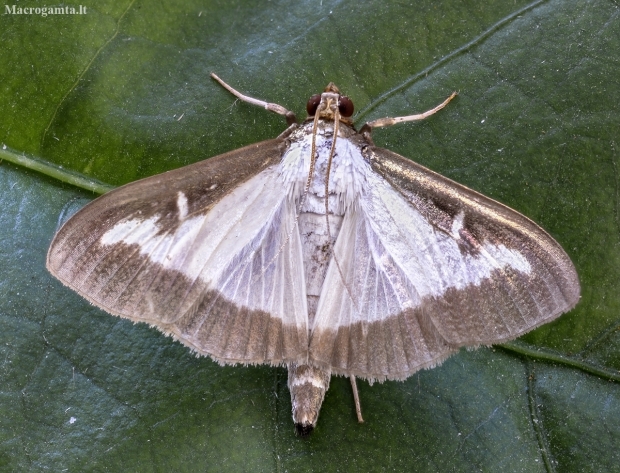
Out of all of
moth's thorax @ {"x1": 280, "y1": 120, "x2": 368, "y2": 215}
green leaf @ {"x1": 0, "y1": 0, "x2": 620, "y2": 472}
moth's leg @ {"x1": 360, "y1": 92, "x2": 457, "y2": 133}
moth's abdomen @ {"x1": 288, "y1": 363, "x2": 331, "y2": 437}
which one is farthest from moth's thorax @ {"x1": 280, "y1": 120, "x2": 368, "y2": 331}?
green leaf @ {"x1": 0, "y1": 0, "x2": 620, "y2": 472}

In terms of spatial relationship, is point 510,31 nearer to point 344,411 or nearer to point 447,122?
point 447,122

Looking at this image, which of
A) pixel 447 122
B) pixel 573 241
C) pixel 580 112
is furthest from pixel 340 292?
pixel 580 112

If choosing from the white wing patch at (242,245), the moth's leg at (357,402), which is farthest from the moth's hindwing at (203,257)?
the moth's leg at (357,402)

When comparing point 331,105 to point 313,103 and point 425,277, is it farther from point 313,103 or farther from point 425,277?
point 425,277

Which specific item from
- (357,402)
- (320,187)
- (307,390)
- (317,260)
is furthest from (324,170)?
(357,402)

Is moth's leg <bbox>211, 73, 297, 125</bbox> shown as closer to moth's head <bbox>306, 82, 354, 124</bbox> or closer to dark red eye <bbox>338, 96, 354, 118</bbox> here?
→ moth's head <bbox>306, 82, 354, 124</bbox>

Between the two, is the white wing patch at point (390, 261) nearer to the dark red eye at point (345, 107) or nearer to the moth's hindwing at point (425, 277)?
the moth's hindwing at point (425, 277)
